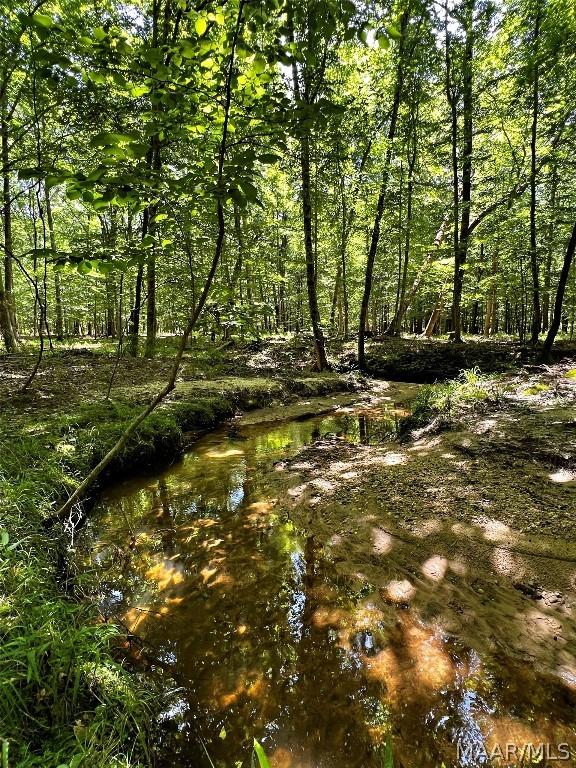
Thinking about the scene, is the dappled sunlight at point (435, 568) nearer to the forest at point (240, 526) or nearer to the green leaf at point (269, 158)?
the forest at point (240, 526)

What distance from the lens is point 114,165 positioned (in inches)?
74.6

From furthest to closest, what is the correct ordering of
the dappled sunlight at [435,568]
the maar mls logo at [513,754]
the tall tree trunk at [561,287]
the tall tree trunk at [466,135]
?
the tall tree trunk at [466,135], the tall tree trunk at [561,287], the dappled sunlight at [435,568], the maar mls logo at [513,754]

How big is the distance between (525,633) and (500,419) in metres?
3.97

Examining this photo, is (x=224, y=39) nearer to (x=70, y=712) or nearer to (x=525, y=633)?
(x=70, y=712)

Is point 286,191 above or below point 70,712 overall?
above

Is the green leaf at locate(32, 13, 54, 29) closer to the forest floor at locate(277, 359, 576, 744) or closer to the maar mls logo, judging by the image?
the forest floor at locate(277, 359, 576, 744)

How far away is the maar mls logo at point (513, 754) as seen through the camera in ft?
5.73

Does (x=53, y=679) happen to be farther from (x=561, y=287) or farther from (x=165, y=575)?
(x=561, y=287)

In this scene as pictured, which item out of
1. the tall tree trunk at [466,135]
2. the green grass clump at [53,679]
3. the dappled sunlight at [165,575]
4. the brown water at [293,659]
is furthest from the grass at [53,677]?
the tall tree trunk at [466,135]

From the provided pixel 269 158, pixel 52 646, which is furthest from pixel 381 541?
pixel 269 158

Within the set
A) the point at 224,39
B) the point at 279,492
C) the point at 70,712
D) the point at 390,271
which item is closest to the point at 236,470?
the point at 279,492

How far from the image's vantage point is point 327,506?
4.33 meters

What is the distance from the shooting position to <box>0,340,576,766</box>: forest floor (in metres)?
1.77

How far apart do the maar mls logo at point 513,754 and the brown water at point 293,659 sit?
1 centimetres
